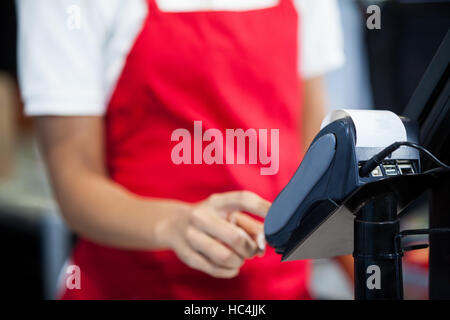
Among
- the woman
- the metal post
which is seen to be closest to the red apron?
the woman

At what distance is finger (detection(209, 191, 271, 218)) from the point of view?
577mm

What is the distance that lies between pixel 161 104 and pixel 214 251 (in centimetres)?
21

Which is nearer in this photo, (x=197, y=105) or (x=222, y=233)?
(x=222, y=233)

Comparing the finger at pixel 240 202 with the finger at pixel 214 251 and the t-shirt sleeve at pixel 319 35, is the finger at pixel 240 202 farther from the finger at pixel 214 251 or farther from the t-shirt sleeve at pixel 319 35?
the t-shirt sleeve at pixel 319 35

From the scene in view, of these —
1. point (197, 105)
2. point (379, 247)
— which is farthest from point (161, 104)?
point (379, 247)

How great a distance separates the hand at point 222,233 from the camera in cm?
57

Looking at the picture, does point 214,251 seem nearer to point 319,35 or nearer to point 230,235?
point 230,235

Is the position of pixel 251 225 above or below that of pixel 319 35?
below

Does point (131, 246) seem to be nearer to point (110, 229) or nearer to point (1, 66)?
point (110, 229)

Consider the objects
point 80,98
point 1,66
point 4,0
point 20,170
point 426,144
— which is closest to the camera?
point 426,144

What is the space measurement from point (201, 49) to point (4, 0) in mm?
1249

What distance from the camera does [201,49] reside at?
70cm

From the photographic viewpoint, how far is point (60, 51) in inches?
26.6
